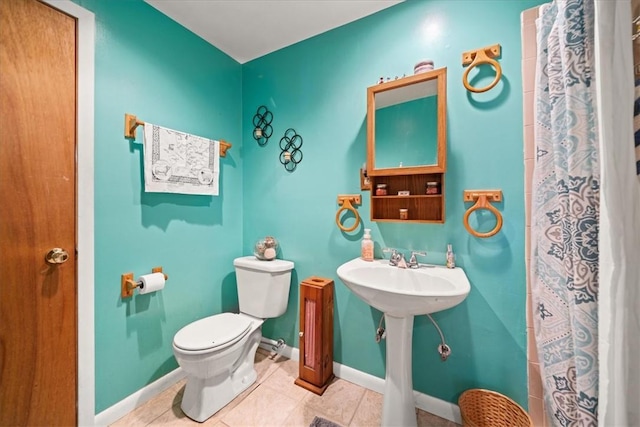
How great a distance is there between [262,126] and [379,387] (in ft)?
6.61

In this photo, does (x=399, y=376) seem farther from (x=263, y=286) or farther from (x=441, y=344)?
(x=263, y=286)

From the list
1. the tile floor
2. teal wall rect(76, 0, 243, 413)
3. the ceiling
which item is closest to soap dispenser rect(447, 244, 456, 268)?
the tile floor

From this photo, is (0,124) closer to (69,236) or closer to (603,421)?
(69,236)

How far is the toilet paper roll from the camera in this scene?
134cm

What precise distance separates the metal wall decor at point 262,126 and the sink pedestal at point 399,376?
1.54 m

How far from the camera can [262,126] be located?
6.39 feet

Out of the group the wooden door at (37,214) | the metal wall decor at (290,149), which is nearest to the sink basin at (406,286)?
the metal wall decor at (290,149)

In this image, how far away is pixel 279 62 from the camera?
186 cm

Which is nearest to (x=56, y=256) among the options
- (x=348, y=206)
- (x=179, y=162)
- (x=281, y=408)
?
(x=179, y=162)

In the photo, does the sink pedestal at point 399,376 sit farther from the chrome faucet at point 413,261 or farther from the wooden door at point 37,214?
the wooden door at point 37,214

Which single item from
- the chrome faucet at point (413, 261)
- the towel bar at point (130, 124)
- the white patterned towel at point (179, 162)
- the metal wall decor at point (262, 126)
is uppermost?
the metal wall decor at point (262, 126)

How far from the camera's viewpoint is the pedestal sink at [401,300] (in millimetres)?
934

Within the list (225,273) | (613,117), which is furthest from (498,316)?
(225,273)

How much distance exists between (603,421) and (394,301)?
56 cm
